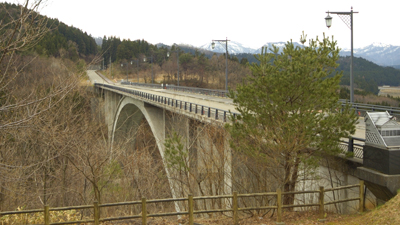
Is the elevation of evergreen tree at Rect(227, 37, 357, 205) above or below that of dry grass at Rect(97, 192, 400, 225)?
above

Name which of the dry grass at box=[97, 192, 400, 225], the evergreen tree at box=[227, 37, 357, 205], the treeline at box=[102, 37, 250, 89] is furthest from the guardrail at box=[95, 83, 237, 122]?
the treeline at box=[102, 37, 250, 89]

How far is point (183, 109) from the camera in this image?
2153 centimetres

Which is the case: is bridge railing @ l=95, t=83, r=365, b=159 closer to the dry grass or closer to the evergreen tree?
the evergreen tree

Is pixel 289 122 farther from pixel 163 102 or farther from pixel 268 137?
pixel 163 102

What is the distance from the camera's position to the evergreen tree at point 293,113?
31.8ft

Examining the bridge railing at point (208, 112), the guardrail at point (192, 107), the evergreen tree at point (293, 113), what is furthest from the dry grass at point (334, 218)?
the guardrail at point (192, 107)

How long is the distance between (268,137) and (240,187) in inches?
138

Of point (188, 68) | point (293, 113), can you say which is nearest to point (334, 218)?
point (293, 113)

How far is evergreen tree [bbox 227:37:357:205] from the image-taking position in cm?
970

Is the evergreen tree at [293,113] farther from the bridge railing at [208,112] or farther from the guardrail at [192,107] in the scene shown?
the guardrail at [192,107]

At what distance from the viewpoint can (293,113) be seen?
10.0 metres

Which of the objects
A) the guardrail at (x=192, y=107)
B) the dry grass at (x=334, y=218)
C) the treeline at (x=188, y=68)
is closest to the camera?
the dry grass at (x=334, y=218)

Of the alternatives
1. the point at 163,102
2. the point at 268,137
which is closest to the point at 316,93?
the point at 268,137

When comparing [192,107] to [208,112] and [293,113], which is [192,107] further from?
[293,113]
